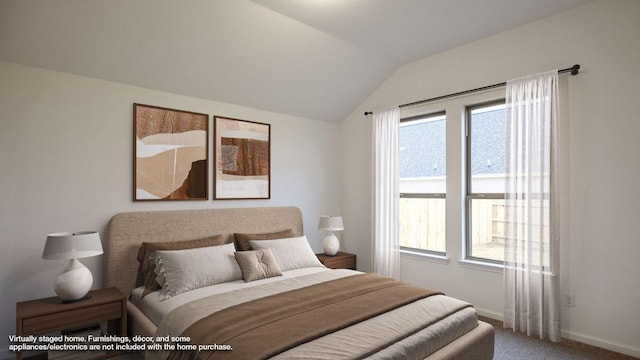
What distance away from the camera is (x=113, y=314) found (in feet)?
8.45

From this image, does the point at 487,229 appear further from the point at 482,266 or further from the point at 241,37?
the point at 241,37

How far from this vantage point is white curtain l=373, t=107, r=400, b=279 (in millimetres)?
4215

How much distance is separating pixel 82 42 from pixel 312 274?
2.78 meters

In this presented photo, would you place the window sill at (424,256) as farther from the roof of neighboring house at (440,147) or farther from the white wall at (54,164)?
the white wall at (54,164)

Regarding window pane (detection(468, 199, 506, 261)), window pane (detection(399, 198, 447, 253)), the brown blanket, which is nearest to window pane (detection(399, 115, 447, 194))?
window pane (detection(399, 198, 447, 253))

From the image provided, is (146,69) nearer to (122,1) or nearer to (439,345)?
(122,1)

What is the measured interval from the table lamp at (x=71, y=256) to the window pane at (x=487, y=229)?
3.61 metres

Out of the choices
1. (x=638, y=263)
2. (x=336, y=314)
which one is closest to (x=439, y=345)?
(x=336, y=314)

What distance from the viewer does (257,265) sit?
307 centimetres

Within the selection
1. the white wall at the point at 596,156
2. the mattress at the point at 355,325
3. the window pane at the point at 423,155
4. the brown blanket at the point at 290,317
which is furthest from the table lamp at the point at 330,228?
the white wall at the point at 596,156

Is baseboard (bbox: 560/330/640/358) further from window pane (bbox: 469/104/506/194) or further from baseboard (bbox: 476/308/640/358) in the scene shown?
window pane (bbox: 469/104/506/194)

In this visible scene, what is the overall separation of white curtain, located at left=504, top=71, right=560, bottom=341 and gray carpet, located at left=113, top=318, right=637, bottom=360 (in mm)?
101

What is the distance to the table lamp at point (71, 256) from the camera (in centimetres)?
242

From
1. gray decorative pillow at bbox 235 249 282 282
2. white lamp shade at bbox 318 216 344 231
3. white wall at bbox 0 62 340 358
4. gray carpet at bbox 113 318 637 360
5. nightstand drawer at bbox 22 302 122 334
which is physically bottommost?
gray carpet at bbox 113 318 637 360
